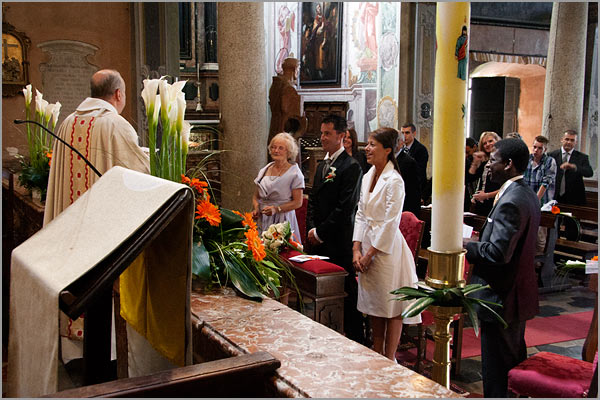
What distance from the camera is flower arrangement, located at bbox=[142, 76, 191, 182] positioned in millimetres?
2264

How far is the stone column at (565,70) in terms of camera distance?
9.31m

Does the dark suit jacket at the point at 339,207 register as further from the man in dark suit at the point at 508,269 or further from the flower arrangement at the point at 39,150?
the flower arrangement at the point at 39,150

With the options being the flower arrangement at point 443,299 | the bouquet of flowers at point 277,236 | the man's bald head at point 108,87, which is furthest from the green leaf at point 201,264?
the man's bald head at point 108,87

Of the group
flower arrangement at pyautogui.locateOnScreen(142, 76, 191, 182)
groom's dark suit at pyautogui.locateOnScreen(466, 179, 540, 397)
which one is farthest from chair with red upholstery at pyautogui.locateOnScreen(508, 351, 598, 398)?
flower arrangement at pyautogui.locateOnScreen(142, 76, 191, 182)

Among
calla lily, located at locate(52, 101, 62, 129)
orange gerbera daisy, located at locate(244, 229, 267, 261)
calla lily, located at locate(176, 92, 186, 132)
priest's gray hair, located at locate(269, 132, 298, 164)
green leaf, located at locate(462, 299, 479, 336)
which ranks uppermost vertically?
calla lily, located at locate(52, 101, 62, 129)

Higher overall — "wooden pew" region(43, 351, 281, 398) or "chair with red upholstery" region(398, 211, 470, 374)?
"wooden pew" region(43, 351, 281, 398)

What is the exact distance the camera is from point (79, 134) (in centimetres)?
388

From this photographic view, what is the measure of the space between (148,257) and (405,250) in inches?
105

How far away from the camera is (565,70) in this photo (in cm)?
944

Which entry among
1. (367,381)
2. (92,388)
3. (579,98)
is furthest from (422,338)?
(579,98)

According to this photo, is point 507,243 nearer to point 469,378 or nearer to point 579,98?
point 469,378

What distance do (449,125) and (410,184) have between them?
16.4 feet

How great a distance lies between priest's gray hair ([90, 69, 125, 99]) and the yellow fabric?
249 cm

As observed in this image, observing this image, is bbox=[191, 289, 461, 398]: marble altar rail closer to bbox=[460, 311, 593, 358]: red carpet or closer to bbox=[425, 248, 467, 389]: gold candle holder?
bbox=[425, 248, 467, 389]: gold candle holder
